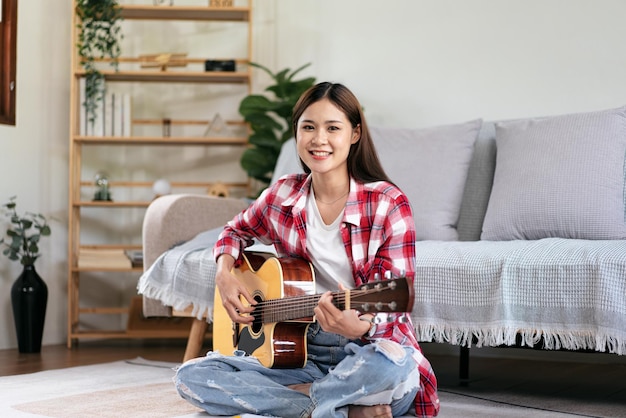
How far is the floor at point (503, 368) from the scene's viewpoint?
7.76 ft

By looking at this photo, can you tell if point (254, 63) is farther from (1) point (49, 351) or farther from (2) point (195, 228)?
(1) point (49, 351)

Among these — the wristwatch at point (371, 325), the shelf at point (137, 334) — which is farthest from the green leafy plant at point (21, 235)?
the wristwatch at point (371, 325)

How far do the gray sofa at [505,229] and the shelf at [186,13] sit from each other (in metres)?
0.89

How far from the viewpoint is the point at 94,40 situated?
383 centimetres

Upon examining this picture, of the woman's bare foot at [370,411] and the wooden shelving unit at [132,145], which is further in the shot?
the wooden shelving unit at [132,145]

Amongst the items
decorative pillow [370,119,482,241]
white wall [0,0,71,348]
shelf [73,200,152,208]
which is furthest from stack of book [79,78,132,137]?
decorative pillow [370,119,482,241]

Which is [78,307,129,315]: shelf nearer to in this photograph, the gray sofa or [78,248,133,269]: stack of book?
[78,248,133,269]: stack of book

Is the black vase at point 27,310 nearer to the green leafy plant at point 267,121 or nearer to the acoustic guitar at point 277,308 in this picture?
the green leafy plant at point 267,121

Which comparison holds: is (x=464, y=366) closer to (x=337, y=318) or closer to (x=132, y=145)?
(x=337, y=318)

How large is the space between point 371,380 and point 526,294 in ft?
1.77

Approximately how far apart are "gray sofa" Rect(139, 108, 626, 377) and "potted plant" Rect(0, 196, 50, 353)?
34.4 inches

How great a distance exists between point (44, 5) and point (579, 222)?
8.24 feet

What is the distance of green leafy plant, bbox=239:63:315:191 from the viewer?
3562mm

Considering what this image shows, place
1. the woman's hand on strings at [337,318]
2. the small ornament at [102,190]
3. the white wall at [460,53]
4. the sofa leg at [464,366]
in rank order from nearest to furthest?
the woman's hand on strings at [337,318]
the sofa leg at [464,366]
the white wall at [460,53]
the small ornament at [102,190]
